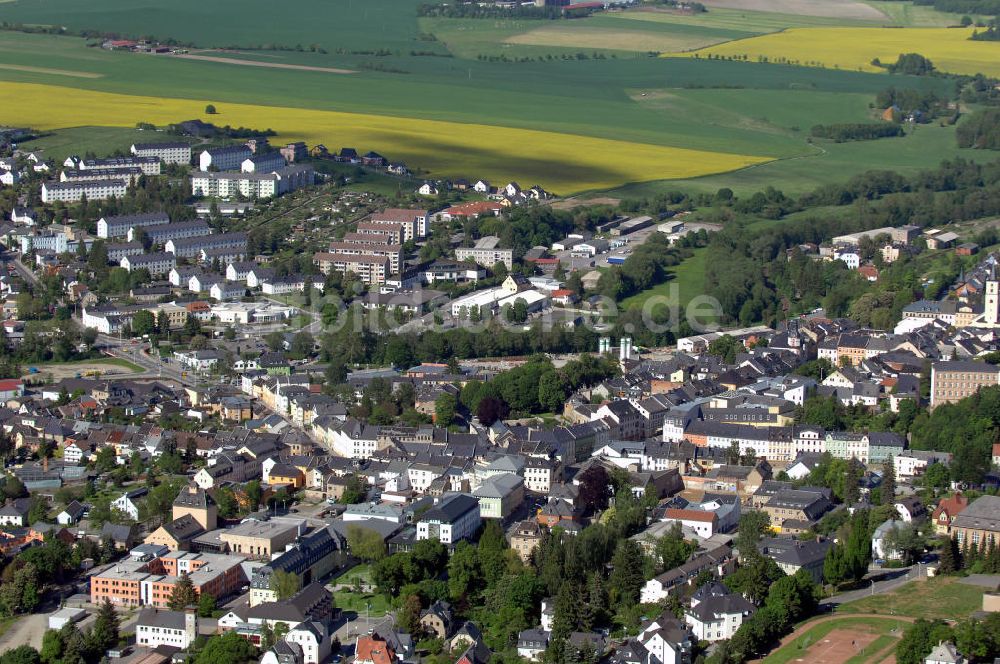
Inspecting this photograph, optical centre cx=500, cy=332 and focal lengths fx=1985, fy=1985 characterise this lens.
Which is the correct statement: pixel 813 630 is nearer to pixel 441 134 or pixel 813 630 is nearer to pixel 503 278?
pixel 503 278

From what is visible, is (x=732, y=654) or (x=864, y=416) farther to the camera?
(x=864, y=416)

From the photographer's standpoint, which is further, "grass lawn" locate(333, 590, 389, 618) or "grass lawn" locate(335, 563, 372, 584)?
"grass lawn" locate(335, 563, 372, 584)

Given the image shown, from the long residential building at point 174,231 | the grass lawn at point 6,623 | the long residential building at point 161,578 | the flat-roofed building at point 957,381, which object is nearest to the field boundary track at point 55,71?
the long residential building at point 174,231

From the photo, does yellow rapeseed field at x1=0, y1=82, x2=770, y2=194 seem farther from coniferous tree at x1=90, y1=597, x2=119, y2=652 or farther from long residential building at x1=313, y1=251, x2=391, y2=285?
coniferous tree at x1=90, y1=597, x2=119, y2=652

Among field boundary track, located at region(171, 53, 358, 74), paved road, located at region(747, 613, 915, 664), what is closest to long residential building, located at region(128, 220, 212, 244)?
field boundary track, located at region(171, 53, 358, 74)

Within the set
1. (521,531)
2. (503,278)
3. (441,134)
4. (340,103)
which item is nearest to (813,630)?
(521,531)

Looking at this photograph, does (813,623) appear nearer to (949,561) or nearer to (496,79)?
(949,561)
